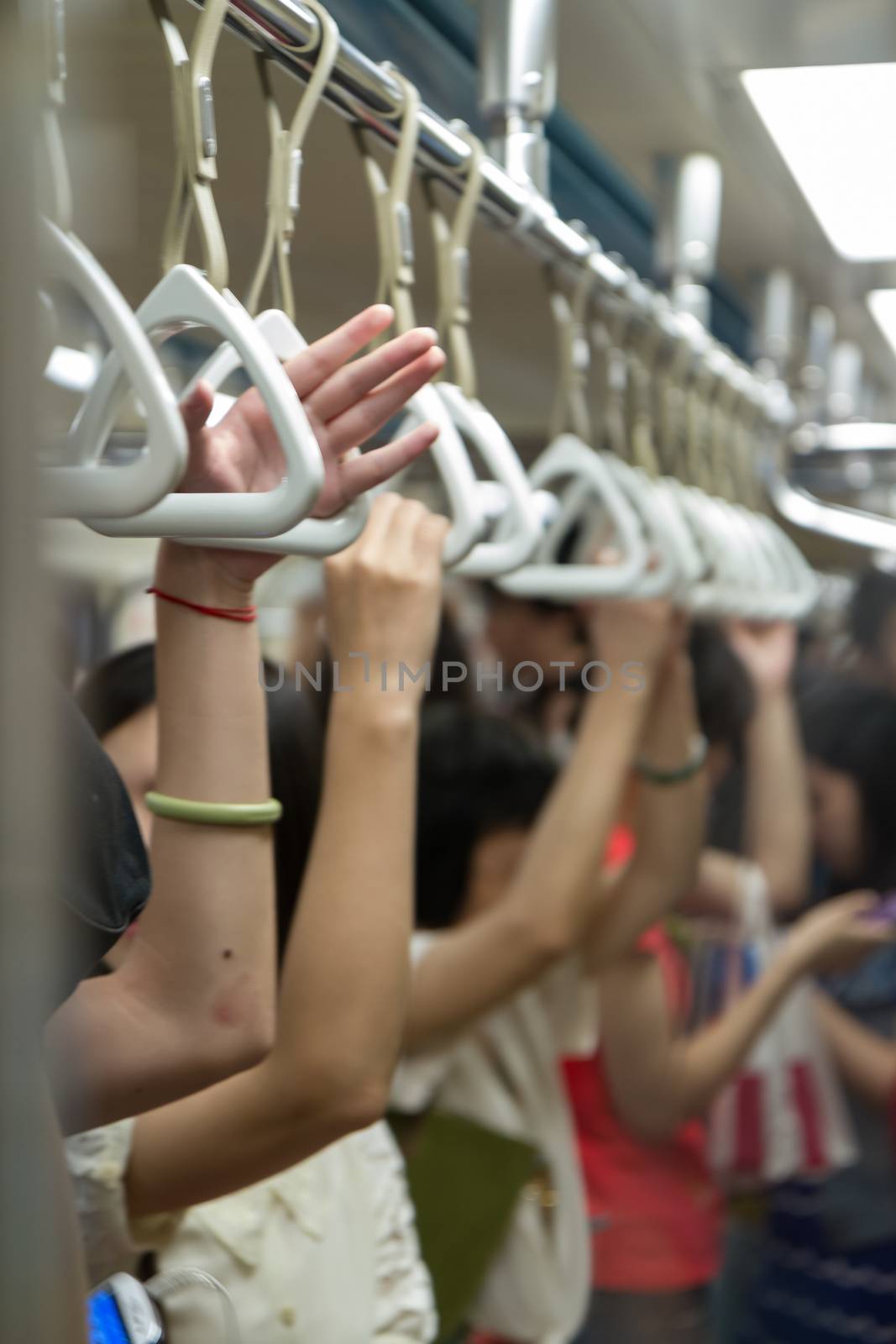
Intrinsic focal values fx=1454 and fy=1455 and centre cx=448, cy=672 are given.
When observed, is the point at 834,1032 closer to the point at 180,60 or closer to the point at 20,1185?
the point at 180,60

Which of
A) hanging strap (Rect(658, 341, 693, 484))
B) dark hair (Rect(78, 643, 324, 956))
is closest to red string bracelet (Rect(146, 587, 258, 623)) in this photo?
dark hair (Rect(78, 643, 324, 956))

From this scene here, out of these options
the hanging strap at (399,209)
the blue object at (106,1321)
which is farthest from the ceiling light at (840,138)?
the blue object at (106,1321)

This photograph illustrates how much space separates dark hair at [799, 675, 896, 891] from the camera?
191 cm

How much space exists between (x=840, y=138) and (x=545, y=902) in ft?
2.30

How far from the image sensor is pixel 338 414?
0.55m

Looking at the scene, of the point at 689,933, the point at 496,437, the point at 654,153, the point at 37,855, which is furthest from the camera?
the point at 689,933

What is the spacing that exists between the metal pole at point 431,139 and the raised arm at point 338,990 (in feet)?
0.67

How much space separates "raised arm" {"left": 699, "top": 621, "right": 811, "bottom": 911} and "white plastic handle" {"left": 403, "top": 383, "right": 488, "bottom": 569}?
1.25 meters

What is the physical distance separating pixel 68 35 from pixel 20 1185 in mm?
244

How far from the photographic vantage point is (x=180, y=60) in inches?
22.3

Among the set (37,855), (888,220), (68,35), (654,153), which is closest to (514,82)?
(654,153)

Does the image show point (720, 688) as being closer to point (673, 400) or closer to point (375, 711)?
point (673, 400)

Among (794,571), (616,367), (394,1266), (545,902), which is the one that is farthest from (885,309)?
(394,1266)

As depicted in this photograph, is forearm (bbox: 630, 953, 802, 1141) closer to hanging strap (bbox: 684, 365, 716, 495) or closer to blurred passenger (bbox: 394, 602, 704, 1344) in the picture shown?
blurred passenger (bbox: 394, 602, 704, 1344)
